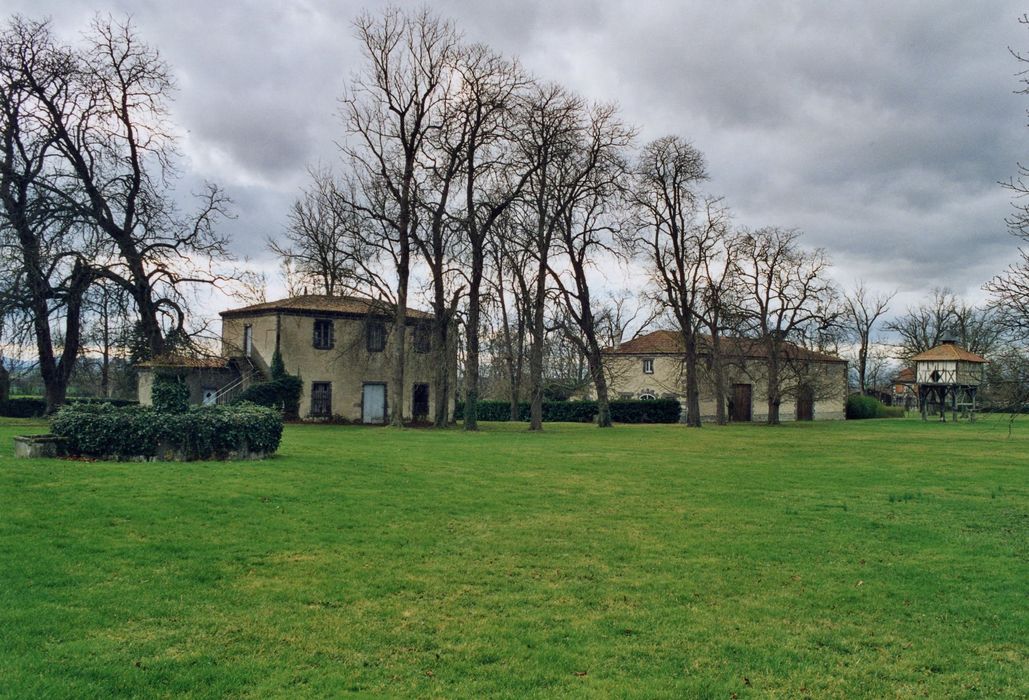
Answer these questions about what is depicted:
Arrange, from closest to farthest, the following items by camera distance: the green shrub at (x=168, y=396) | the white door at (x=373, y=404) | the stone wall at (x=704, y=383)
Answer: the green shrub at (x=168, y=396) < the white door at (x=373, y=404) < the stone wall at (x=704, y=383)

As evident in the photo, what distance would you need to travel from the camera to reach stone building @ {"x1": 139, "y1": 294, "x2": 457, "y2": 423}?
140 ft

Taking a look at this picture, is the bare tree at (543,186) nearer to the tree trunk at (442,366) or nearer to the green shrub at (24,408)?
the tree trunk at (442,366)

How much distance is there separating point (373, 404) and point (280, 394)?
581 cm

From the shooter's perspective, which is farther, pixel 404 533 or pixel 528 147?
pixel 528 147

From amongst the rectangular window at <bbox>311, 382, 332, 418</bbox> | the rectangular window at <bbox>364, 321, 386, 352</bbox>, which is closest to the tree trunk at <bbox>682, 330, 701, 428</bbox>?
the rectangular window at <bbox>364, 321, 386, 352</bbox>

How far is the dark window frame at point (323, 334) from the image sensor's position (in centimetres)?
4356

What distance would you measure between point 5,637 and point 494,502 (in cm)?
862

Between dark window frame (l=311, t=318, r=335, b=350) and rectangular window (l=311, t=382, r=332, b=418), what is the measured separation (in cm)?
212

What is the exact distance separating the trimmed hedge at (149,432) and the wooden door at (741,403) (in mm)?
51591

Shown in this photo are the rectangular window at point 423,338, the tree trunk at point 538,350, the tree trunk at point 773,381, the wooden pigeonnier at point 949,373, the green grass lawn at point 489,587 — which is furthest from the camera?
the wooden pigeonnier at point 949,373

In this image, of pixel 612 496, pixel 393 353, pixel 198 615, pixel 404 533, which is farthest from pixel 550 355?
pixel 198 615

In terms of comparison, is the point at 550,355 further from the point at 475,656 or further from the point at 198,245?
the point at 475,656

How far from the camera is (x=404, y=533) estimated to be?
37.3 feet

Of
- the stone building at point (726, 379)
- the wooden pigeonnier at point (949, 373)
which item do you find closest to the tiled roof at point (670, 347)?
the stone building at point (726, 379)
